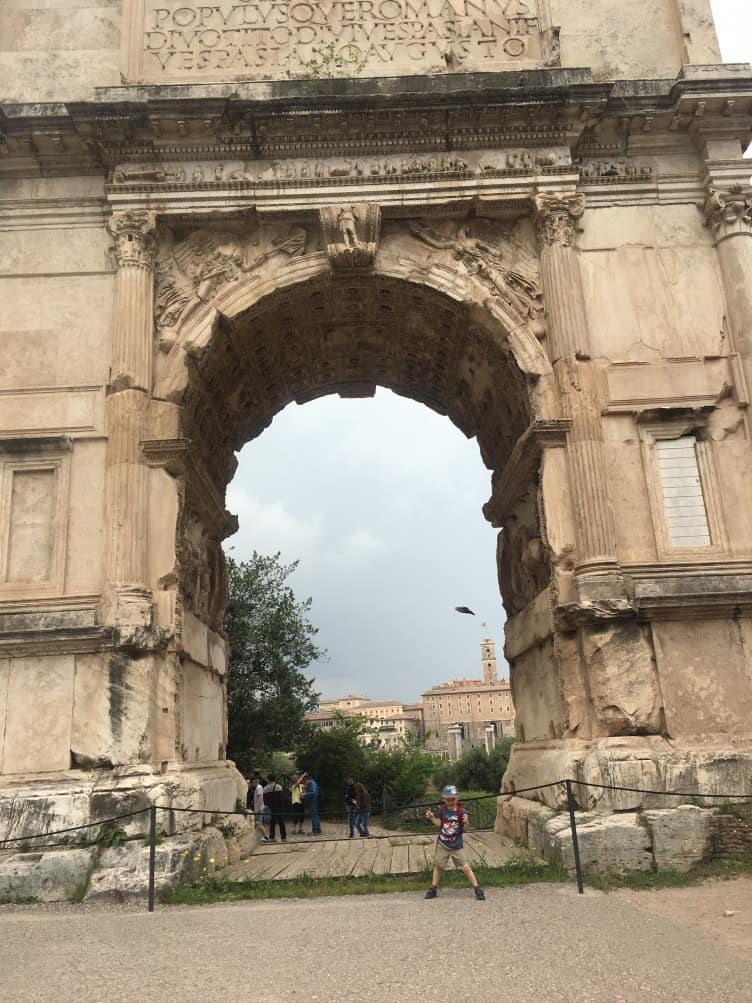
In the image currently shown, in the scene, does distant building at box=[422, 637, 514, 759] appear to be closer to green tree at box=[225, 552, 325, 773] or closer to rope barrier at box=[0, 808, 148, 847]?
green tree at box=[225, 552, 325, 773]

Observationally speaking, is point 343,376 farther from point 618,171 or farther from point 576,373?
point 618,171

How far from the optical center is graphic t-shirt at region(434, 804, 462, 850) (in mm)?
7203

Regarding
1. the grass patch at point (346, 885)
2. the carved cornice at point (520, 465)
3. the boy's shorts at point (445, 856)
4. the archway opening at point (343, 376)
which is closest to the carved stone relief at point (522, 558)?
the archway opening at point (343, 376)

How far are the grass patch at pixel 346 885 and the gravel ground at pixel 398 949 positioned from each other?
11.0 inches

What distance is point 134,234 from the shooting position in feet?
32.8

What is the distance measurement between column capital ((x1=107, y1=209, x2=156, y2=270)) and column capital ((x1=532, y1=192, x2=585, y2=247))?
4664 millimetres

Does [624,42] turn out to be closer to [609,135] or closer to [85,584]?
[609,135]

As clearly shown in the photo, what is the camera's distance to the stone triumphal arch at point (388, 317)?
336 inches

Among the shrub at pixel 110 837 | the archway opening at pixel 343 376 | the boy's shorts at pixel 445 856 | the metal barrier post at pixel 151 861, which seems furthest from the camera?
the archway opening at pixel 343 376

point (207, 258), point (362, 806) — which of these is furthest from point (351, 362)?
point (362, 806)

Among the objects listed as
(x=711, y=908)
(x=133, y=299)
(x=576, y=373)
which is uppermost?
(x=133, y=299)

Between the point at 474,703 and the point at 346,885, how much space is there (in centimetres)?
8635

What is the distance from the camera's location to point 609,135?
1065 centimetres

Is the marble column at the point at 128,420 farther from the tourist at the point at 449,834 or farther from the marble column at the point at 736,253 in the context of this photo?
the marble column at the point at 736,253
